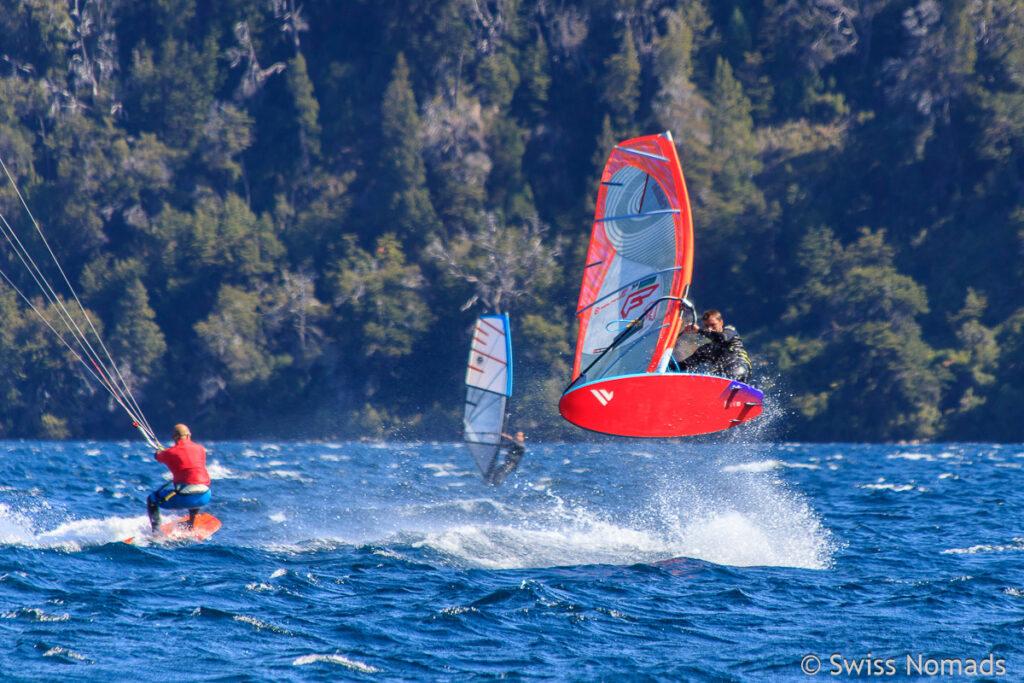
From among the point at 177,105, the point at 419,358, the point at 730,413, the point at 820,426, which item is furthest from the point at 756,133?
the point at 730,413

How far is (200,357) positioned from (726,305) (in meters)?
32.9

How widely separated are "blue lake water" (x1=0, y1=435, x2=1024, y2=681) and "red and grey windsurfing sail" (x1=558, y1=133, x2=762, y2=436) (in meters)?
2.34

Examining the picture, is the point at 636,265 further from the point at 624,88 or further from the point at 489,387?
the point at 624,88

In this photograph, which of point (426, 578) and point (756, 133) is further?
point (756, 133)

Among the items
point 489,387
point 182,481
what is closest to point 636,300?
point 182,481

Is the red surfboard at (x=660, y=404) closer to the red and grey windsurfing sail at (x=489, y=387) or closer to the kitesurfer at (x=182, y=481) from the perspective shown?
the kitesurfer at (x=182, y=481)

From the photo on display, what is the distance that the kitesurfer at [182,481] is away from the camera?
58.7ft

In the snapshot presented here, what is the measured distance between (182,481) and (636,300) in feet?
25.5

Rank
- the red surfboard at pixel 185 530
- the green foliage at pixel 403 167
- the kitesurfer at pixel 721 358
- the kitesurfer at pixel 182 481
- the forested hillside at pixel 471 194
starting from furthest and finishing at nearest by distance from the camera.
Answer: the green foliage at pixel 403 167
the forested hillside at pixel 471 194
the red surfboard at pixel 185 530
the kitesurfer at pixel 182 481
the kitesurfer at pixel 721 358

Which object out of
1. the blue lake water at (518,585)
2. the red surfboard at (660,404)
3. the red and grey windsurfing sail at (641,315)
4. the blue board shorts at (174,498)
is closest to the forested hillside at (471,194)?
the blue lake water at (518,585)

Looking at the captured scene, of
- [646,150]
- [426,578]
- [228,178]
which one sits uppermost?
[228,178]

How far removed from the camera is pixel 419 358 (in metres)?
70.6

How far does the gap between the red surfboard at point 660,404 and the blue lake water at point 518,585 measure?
7.15 ft

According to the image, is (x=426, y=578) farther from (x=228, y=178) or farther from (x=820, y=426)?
(x=228, y=178)
